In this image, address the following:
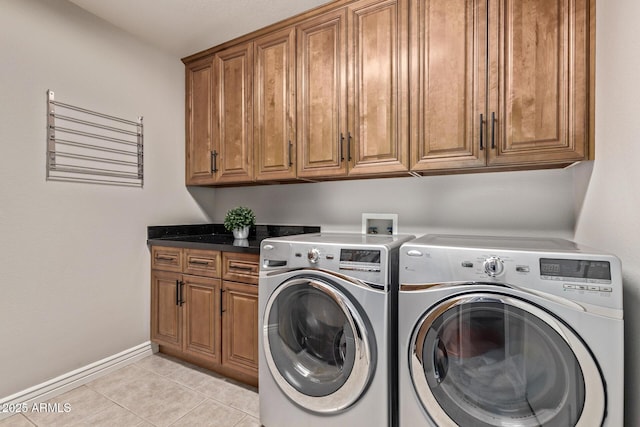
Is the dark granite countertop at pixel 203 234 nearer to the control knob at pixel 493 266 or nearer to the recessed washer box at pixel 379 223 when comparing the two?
the recessed washer box at pixel 379 223

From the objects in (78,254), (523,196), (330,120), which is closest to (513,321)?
(523,196)

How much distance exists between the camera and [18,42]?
5.73ft

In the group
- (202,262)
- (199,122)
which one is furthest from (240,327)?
(199,122)

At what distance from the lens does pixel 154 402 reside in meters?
1.80

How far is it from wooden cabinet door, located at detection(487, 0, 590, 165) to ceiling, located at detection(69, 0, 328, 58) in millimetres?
1139

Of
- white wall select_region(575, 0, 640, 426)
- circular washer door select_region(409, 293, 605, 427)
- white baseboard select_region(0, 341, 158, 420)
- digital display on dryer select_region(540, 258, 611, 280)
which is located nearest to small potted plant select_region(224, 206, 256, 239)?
white baseboard select_region(0, 341, 158, 420)

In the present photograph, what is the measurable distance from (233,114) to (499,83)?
181 cm

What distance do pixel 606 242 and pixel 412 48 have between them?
133 centimetres

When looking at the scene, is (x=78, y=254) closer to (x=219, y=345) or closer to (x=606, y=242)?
(x=219, y=345)

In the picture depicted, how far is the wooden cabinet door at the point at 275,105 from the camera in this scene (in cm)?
210

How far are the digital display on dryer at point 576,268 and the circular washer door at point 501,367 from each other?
0.14 metres

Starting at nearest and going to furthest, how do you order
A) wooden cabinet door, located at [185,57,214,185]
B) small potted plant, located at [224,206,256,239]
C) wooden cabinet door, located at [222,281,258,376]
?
1. wooden cabinet door, located at [222,281,258,376]
2. small potted plant, located at [224,206,256,239]
3. wooden cabinet door, located at [185,57,214,185]

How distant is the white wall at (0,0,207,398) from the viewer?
172 cm

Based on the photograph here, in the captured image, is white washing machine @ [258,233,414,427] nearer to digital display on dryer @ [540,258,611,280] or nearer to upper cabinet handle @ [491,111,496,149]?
digital display on dryer @ [540,258,611,280]
